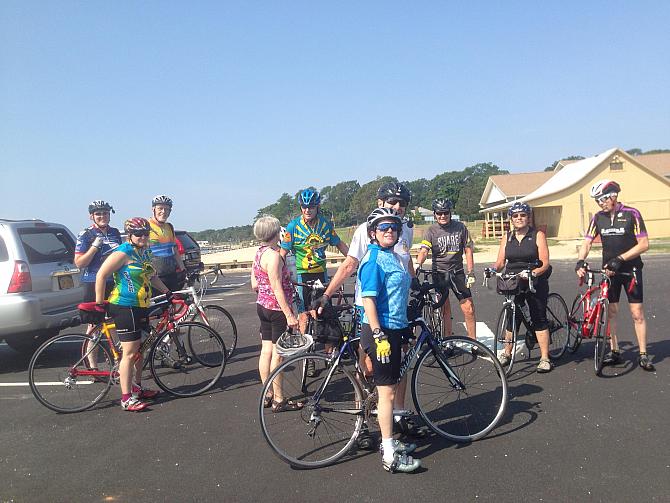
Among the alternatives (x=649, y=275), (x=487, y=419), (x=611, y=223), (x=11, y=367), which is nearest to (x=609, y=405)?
(x=487, y=419)

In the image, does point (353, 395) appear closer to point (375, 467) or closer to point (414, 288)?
point (375, 467)

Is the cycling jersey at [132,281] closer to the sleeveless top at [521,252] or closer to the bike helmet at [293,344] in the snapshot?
the bike helmet at [293,344]

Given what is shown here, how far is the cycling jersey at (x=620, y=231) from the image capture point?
5105 millimetres

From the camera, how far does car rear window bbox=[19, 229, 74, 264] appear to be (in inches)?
248

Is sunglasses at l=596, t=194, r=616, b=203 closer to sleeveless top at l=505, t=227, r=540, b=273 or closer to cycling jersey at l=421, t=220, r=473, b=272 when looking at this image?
sleeveless top at l=505, t=227, r=540, b=273

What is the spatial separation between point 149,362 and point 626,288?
5.27 metres

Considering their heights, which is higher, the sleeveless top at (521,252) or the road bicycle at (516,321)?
the sleeveless top at (521,252)

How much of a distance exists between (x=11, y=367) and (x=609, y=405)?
24.1 ft

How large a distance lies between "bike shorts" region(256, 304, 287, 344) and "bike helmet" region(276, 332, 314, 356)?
1.61ft

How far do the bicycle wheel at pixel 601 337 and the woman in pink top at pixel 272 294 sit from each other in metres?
3.26

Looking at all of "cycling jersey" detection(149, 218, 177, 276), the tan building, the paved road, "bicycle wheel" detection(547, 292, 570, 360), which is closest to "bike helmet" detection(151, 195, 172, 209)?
"cycling jersey" detection(149, 218, 177, 276)

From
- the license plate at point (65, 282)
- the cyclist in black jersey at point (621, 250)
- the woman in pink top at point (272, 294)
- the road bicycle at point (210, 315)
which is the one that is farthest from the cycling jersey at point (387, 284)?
the license plate at point (65, 282)

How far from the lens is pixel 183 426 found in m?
4.36

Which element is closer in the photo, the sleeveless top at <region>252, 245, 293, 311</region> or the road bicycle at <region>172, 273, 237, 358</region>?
the sleeveless top at <region>252, 245, 293, 311</region>
